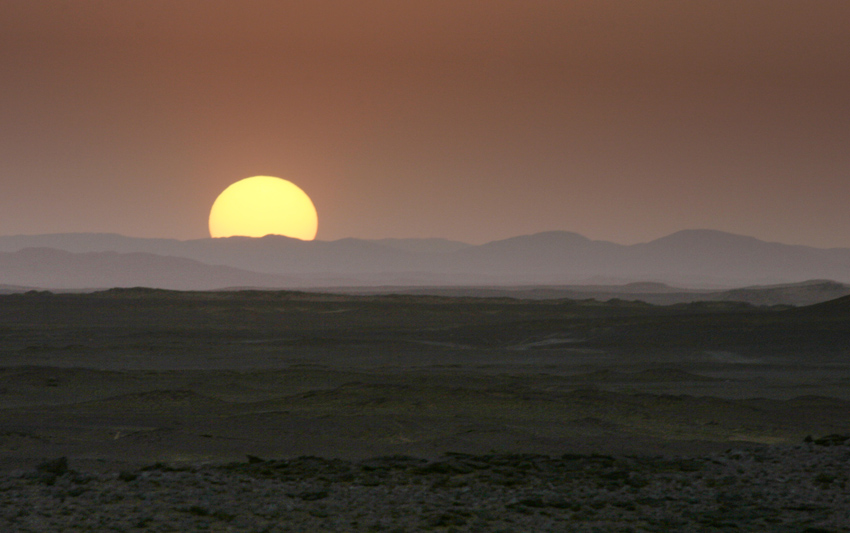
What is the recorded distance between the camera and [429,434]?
14.1 m

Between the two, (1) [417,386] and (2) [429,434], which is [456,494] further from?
(1) [417,386]

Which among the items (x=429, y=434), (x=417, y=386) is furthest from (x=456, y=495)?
(x=417, y=386)

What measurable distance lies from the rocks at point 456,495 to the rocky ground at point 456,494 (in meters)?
0.02

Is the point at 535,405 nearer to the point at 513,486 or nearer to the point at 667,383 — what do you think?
the point at 667,383

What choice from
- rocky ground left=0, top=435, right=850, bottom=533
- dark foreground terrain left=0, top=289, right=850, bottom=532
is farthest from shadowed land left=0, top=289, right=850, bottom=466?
rocky ground left=0, top=435, right=850, bottom=533

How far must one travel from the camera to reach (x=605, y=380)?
875 inches

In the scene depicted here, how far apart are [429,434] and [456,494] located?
4274mm

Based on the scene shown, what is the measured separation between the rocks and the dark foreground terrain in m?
0.03

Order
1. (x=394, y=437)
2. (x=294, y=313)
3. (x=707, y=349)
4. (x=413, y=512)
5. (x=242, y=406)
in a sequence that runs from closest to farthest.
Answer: (x=413, y=512) → (x=394, y=437) → (x=242, y=406) → (x=707, y=349) → (x=294, y=313)

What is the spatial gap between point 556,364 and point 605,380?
4603mm

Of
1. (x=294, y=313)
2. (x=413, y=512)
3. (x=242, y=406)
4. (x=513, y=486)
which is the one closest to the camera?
(x=413, y=512)

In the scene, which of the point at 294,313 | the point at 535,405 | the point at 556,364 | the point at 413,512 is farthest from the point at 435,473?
the point at 294,313

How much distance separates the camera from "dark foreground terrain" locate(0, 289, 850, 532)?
905 centimetres

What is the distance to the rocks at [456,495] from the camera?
8.63 m
